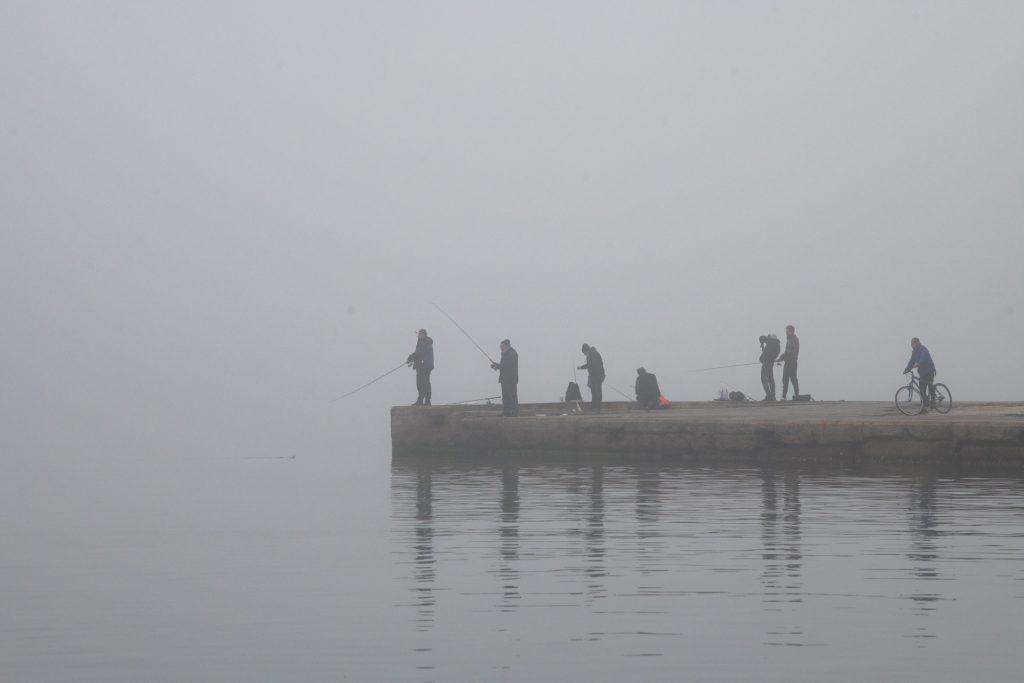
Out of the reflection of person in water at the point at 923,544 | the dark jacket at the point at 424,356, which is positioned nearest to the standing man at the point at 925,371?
the reflection of person in water at the point at 923,544

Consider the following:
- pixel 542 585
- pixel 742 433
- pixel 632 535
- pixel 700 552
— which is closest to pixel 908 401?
pixel 742 433

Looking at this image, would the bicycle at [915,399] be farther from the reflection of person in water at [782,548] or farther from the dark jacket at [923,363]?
the reflection of person in water at [782,548]

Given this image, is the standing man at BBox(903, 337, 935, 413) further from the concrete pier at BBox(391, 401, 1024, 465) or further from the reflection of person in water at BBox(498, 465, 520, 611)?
the reflection of person in water at BBox(498, 465, 520, 611)

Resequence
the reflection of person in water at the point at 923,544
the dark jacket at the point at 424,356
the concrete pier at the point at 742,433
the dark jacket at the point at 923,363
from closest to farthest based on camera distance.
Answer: the reflection of person in water at the point at 923,544 < the concrete pier at the point at 742,433 < the dark jacket at the point at 923,363 < the dark jacket at the point at 424,356

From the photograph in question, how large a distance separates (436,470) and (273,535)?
365 inches

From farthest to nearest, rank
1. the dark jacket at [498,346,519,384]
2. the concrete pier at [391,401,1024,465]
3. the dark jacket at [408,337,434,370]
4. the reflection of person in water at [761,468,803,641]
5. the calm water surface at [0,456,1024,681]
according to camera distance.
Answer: the dark jacket at [408,337,434,370]
the dark jacket at [498,346,519,384]
the concrete pier at [391,401,1024,465]
the reflection of person in water at [761,468,803,641]
the calm water surface at [0,456,1024,681]

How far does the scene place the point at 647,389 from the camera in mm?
27734

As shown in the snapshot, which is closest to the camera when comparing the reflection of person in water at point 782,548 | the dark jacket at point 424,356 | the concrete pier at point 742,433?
the reflection of person in water at point 782,548

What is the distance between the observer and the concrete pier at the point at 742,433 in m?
19.3

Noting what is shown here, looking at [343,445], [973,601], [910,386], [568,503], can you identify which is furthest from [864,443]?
[343,445]

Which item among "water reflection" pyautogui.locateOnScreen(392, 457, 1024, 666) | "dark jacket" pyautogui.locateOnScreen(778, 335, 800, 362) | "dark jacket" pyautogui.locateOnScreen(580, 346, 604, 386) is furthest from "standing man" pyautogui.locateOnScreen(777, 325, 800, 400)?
"water reflection" pyautogui.locateOnScreen(392, 457, 1024, 666)

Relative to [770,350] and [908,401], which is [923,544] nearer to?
[908,401]

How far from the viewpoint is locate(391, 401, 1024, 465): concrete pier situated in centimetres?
1927

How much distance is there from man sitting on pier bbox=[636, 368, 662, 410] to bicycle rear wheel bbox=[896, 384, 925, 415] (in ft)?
19.4
